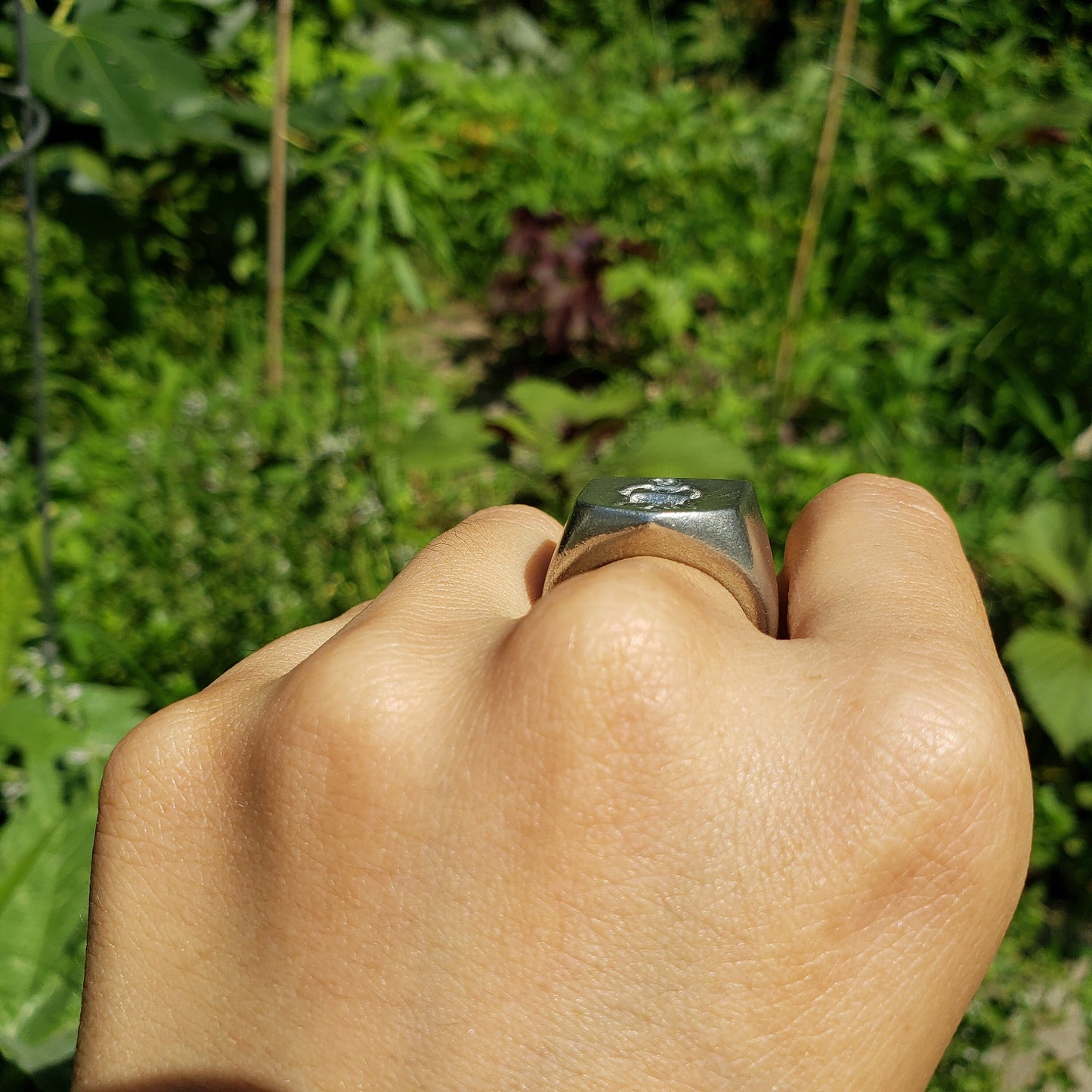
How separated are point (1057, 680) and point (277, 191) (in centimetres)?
263

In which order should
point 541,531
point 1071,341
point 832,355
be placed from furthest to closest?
point 832,355
point 1071,341
point 541,531

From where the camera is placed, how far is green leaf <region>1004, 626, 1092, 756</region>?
6.95 ft

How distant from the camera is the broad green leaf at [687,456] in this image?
2400 millimetres

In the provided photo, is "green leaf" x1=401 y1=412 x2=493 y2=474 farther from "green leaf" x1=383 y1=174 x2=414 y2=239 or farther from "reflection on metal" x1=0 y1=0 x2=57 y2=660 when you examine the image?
"green leaf" x1=383 y1=174 x2=414 y2=239

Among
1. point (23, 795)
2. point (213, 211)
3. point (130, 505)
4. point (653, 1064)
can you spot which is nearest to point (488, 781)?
point (653, 1064)

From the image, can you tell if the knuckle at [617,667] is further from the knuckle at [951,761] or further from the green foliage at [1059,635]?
the green foliage at [1059,635]

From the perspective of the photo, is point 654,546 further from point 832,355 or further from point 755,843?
point 832,355

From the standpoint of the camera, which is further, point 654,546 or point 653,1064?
point 654,546

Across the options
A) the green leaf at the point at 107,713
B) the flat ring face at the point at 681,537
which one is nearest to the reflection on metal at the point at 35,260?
the green leaf at the point at 107,713

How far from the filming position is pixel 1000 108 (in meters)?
3.28

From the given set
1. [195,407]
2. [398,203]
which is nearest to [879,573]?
[195,407]

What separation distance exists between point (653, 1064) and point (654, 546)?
0.32 meters

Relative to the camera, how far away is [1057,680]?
219cm

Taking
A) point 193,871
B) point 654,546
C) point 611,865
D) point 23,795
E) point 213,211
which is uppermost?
point 654,546
